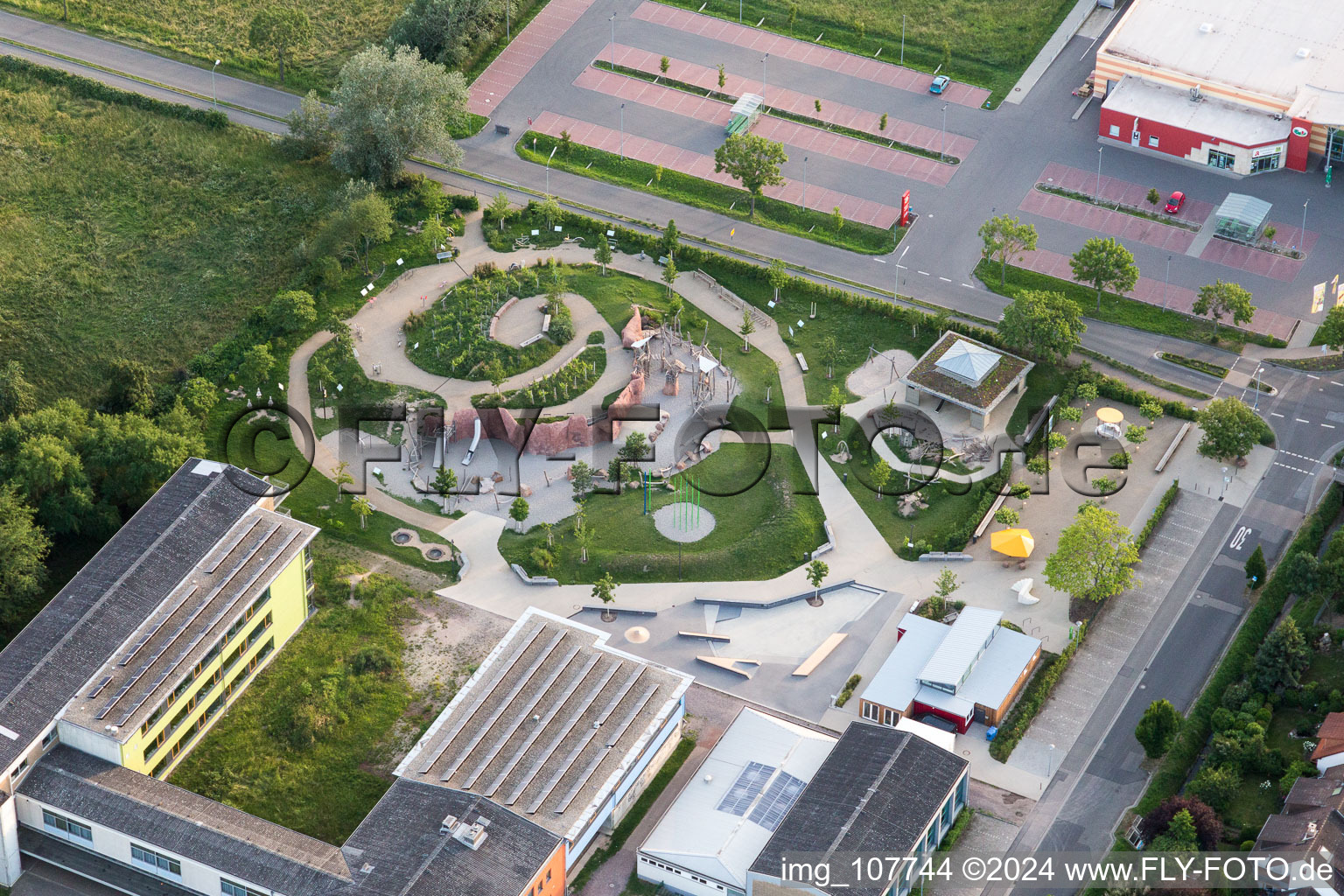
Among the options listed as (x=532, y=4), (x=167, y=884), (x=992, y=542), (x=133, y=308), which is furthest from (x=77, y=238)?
(x=992, y=542)

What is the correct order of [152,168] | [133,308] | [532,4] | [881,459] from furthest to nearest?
[532,4] → [152,168] → [133,308] → [881,459]

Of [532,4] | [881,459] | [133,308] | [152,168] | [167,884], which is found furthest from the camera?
[532,4]

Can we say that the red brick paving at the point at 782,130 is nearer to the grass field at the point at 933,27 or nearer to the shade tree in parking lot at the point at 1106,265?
the grass field at the point at 933,27

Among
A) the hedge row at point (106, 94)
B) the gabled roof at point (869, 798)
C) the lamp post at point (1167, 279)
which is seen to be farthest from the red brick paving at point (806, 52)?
the gabled roof at point (869, 798)

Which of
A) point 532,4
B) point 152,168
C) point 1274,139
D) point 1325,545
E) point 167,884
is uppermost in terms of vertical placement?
point 1274,139

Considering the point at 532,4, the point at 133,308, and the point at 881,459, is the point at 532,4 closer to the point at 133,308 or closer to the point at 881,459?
the point at 133,308

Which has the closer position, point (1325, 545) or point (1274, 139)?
point (1325, 545)
